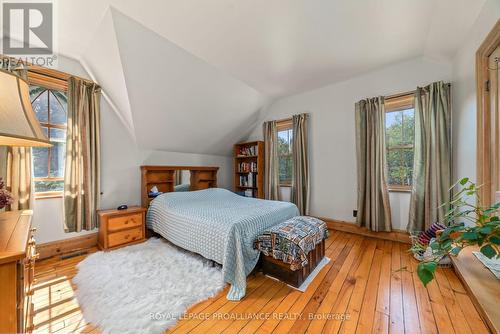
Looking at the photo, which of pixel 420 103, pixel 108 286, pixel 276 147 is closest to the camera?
pixel 108 286

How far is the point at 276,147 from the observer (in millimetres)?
4062

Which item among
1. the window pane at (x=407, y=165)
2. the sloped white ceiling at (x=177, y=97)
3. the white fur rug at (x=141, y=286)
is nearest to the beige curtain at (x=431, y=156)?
the window pane at (x=407, y=165)

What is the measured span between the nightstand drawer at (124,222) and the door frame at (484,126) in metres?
3.73

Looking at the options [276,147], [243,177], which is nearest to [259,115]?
[276,147]

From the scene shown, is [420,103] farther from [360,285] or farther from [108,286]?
[108,286]

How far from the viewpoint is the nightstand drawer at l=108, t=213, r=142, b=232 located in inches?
101

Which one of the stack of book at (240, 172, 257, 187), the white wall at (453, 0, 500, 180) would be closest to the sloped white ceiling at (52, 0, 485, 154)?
the white wall at (453, 0, 500, 180)

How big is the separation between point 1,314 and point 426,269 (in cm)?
138

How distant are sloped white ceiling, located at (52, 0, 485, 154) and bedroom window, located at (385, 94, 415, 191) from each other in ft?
2.02

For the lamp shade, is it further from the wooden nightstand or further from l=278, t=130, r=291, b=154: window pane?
l=278, t=130, r=291, b=154: window pane

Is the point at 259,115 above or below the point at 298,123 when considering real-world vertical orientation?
above

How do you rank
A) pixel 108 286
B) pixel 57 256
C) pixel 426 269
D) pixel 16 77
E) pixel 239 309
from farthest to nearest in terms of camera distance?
pixel 57 256 < pixel 108 286 < pixel 239 309 < pixel 16 77 < pixel 426 269

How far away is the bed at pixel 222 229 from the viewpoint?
1820 mm

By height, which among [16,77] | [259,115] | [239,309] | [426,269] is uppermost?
[259,115]
